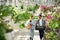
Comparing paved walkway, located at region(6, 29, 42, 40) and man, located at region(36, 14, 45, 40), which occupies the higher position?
man, located at region(36, 14, 45, 40)

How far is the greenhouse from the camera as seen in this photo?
92.6 inches

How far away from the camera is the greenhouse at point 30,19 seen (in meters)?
2.35

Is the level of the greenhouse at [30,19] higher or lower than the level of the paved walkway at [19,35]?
higher

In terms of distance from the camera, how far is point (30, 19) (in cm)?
239

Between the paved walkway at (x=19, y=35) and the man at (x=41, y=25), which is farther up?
the man at (x=41, y=25)

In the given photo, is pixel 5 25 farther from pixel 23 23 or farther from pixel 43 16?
pixel 43 16

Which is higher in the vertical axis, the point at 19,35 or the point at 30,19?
the point at 30,19

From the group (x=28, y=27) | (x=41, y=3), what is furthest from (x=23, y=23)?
(x=41, y=3)

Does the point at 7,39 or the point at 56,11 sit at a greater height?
the point at 56,11

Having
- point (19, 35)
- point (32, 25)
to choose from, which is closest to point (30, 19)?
point (32, 25)

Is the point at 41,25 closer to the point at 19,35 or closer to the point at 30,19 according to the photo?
the point at 30,19

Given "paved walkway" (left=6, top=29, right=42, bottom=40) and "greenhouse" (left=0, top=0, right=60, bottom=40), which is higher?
"greenhouse" (left=0, top=0, right=60, bottom=40)

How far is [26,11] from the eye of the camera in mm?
2398

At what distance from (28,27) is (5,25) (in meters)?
0.21
